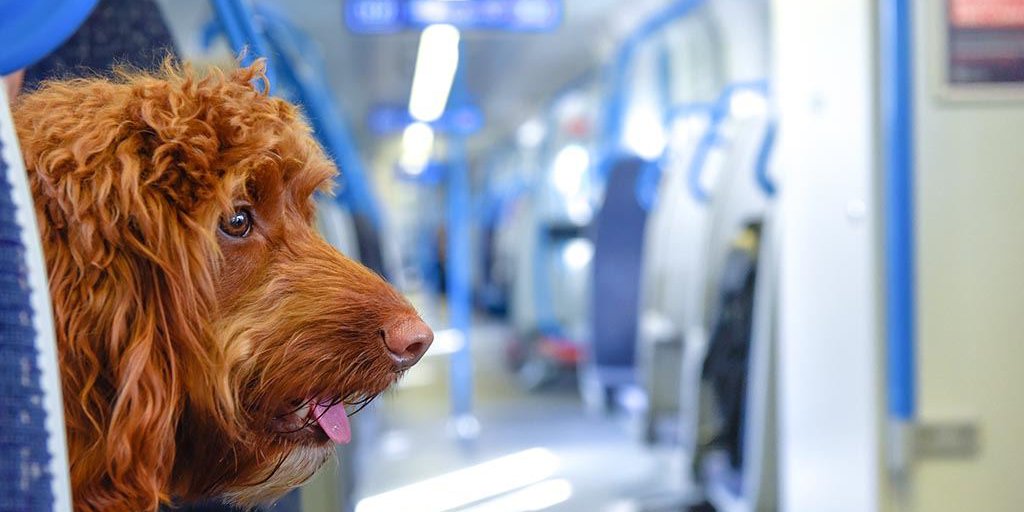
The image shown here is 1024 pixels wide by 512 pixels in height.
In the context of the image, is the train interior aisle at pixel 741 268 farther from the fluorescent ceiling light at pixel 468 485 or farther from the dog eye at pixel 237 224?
the dog eye at pixel 237 224

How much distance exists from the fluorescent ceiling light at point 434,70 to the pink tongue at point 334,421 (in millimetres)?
5756

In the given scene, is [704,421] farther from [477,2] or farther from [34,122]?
[34,122]

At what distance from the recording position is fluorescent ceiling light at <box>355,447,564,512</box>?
4.21 meters

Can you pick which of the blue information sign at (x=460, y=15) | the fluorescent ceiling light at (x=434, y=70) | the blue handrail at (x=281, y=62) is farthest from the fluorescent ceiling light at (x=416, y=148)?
the blue handrail at (x=281, y=62)

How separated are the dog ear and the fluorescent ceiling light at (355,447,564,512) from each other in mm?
3329

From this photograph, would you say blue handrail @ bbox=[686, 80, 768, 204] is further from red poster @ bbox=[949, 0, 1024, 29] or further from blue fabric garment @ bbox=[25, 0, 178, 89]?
blue fabric garment @ bbox=[25, 0, 178, 89]

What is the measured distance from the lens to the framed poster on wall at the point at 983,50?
198cm

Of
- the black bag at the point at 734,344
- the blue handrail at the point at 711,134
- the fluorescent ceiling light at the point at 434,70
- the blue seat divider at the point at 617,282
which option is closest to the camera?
the black bag at the point at 734,344

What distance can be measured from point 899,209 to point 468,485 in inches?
119

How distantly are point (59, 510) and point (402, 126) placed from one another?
11.7 metres

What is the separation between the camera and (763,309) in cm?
282

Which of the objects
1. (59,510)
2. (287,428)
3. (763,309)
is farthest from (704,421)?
(59,510)

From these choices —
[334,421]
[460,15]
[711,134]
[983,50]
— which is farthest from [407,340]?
[460,15]

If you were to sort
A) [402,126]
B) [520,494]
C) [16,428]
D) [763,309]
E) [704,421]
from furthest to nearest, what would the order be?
[402,126] → [520,494] → [704,421] → [763,309] → [16,428]
